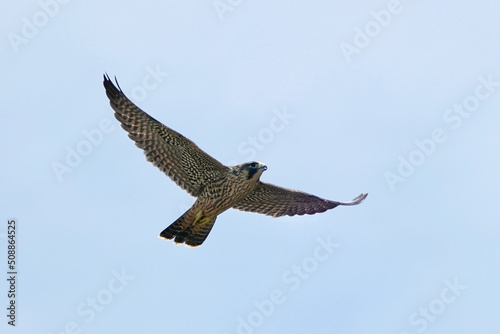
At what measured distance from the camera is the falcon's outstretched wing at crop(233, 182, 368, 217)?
19672 mm

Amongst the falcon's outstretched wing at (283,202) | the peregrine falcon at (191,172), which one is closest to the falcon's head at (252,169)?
the peregrine falcon at (191,172)

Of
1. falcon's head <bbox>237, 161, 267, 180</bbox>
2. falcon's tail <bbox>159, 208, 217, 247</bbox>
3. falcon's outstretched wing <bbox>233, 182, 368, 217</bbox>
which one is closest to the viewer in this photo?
falcon's head <bbox>237, 161, 267, 180</bbox>

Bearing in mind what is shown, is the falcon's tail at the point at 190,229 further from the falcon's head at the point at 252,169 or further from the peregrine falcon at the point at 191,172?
the falcon's head at the point at 252,169

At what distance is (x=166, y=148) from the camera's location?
18750 millimetres

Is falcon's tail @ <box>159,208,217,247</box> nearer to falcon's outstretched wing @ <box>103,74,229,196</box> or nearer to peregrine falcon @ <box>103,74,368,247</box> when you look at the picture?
peregrine falcon @ <box>103,74,368,247</box>

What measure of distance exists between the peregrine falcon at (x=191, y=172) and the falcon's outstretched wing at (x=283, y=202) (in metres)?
0.04

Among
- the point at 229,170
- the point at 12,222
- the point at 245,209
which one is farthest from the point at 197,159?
the point at 12,222

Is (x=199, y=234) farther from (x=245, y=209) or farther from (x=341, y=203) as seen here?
(x=341, y=203)

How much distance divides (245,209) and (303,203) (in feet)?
3.89

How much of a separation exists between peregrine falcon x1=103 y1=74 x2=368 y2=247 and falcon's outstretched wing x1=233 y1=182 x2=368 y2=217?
0.14ft

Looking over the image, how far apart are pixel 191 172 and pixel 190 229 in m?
1.18

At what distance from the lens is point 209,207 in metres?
18.8

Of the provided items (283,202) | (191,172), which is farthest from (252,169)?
(283,202)

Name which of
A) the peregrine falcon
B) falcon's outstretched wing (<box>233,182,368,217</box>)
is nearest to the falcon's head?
the peregrine falcon
